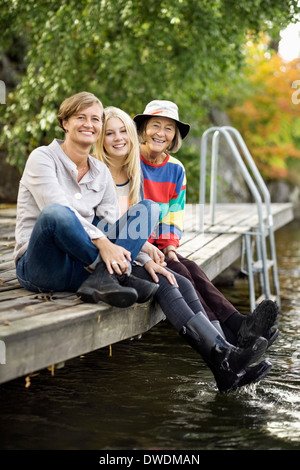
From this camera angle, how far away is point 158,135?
4.57m

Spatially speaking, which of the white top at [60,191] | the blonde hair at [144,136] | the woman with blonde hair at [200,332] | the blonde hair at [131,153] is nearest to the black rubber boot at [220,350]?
the woman with blonde hair at [200,332]

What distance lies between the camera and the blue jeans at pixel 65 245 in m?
3.38

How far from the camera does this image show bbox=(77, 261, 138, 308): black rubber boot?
3.37 meters

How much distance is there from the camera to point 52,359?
3.03 metres

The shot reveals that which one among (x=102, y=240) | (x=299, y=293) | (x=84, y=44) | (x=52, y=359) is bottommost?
(x=299, y=293)

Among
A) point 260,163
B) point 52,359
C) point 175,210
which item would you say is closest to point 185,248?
point 175,210

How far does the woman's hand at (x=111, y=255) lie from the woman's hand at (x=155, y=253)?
1.85 ft

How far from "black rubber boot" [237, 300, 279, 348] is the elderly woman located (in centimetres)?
73

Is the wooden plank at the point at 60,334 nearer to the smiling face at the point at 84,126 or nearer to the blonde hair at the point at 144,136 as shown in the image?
the smiling face at the point at 84,126

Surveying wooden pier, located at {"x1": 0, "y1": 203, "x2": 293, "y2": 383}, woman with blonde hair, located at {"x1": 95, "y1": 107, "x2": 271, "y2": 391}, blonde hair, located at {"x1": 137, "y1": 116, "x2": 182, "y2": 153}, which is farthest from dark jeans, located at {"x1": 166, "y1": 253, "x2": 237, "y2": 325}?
blonde hair, located at {"x1": 137, "y1": 116, "x2": 182, "y2": 153}

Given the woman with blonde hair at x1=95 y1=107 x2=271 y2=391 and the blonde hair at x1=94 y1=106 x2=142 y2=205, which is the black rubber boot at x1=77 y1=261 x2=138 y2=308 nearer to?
the woman with blonde hair at x1=95 y1=107 x2=271 y2=391

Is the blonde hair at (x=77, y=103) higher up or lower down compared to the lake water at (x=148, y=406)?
higher up
